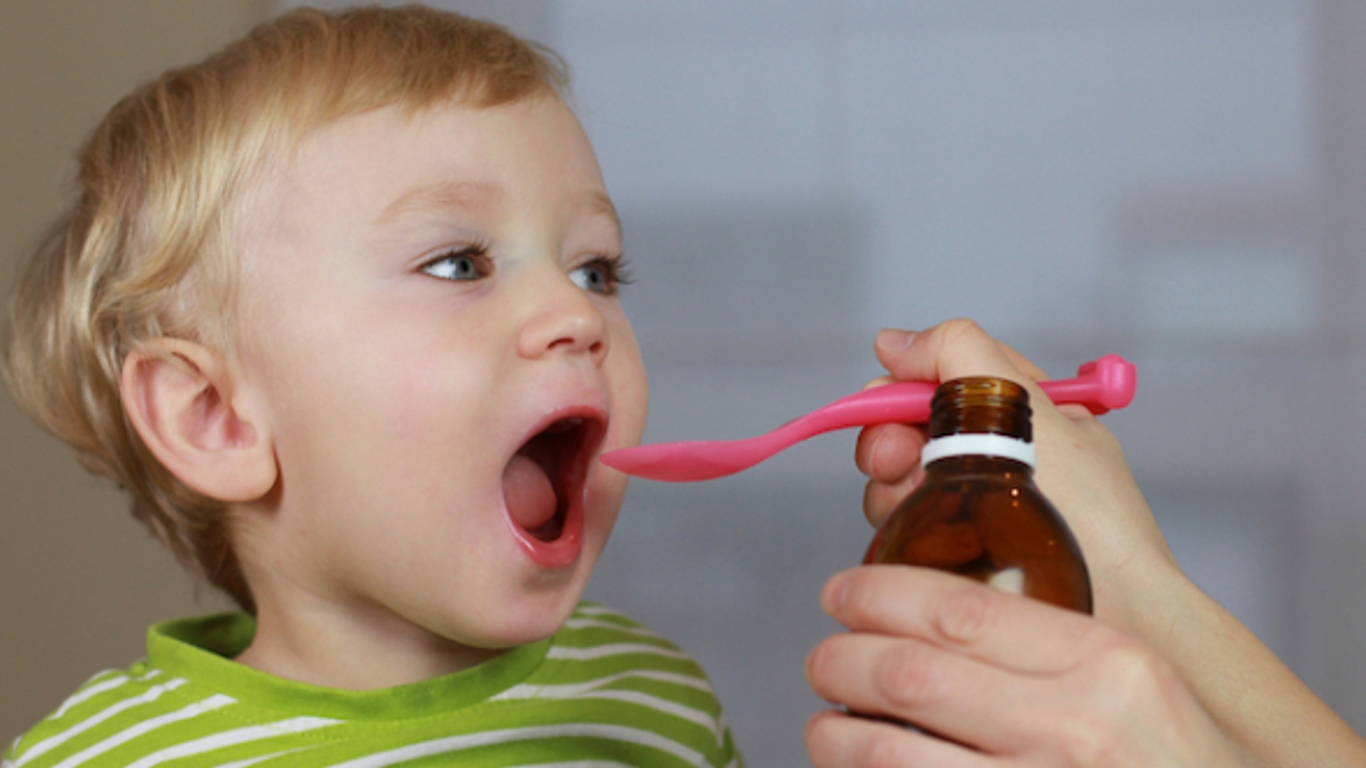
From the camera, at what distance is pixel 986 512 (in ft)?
1.56

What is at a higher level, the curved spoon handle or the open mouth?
the curved spoon handle

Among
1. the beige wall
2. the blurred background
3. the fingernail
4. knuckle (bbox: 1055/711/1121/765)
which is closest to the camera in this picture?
knuckle (bbox: 1055/711/1121/765)

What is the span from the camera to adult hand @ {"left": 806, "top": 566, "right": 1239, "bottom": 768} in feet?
1.52

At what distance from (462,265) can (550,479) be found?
0.17 metres

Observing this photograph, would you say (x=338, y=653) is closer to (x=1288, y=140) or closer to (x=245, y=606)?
(x=245, y=606)

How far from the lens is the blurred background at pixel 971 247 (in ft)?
6.14

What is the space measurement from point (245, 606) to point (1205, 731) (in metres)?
0.88

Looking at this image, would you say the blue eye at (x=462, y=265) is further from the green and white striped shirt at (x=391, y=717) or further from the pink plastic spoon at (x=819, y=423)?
the green and white striped shirt at (x=391, y=717)

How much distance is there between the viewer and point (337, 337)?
0.82 m

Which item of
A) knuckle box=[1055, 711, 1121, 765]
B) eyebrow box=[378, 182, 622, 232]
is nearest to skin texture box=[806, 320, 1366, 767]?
knuckle box=[1055, 711, 1121, 765]

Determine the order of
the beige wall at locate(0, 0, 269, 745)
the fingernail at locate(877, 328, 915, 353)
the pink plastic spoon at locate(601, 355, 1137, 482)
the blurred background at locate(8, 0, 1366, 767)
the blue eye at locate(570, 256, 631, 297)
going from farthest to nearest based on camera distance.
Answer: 1. the blurred background at locate(8, 0, 1366, 767)
2. the beige wall at locate(0, 0, 269, 745)
3. the blue eye at locate(570, 256, 631, 297)
4. the fingernail at locate(877, 328, 915, 353)
5. the pink plastic spoon at locate(601, 355, 1137, 482)

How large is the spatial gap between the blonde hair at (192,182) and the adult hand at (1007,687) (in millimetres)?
553

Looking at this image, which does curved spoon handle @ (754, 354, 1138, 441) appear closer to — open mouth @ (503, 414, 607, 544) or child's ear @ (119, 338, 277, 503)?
open mouth @ (503, 414, 607, 544)

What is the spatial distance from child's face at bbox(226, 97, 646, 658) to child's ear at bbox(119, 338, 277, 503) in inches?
0.8
